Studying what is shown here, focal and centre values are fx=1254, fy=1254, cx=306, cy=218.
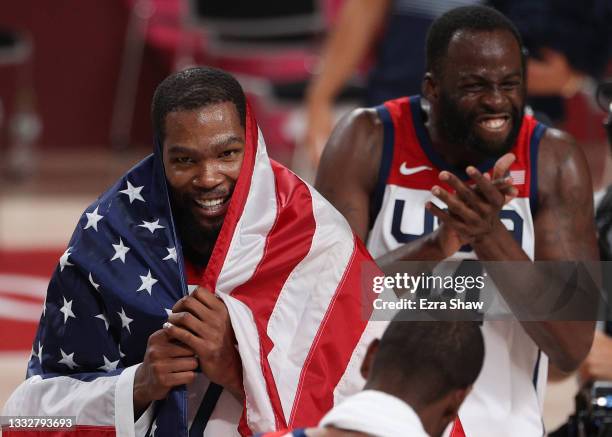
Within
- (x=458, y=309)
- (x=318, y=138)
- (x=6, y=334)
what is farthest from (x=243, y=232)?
(x=6, y=334)

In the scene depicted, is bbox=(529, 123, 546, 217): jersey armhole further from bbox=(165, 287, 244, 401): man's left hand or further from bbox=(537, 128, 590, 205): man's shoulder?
bbox=(165, 287, 244, 401): man's left hand

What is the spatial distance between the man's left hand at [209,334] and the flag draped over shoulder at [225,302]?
0.03m

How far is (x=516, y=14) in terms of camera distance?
4238 millimetres

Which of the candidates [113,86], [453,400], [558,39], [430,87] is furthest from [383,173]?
[113,86]

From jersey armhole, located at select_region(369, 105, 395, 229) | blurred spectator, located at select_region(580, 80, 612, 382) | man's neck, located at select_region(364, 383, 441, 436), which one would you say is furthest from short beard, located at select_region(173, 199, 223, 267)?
blurred spectator, located at select_region(580, 80, 612, 382)

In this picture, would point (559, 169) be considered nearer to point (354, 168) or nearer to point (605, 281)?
point (605, 281)

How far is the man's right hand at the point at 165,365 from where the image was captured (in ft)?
7.78

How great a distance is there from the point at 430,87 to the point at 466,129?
0.17m

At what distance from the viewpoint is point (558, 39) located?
4.32 metres

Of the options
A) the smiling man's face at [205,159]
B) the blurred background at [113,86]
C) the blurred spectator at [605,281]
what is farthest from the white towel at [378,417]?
the blurred background at [113,86]

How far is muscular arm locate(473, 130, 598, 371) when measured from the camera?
9.59 feet

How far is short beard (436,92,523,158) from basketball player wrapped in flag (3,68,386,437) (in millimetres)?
527

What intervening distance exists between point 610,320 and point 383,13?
1810 millimetres

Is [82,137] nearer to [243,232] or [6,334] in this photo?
[6,334]
